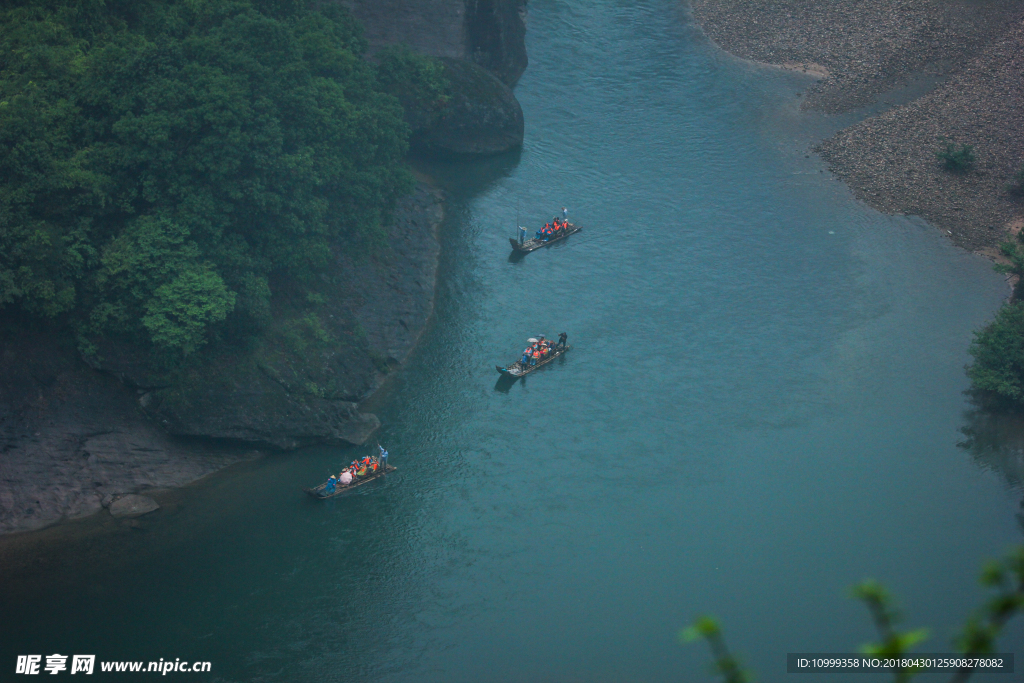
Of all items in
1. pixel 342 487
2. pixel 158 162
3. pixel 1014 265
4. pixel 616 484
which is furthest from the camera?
pixel 1014 265

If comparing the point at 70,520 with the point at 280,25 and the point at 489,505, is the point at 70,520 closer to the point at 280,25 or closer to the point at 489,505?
the point at 489,505

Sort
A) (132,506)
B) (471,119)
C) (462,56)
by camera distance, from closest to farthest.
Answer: (132,506), (471,119), (462,56)

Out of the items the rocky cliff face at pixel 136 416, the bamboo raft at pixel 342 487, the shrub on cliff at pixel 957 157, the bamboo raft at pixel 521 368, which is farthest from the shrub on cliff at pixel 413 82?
the shrub on cliff at pixel 957 157

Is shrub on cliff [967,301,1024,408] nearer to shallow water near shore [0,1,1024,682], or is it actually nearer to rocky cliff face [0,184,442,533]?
shallow water near shore [0,1,1024,682]

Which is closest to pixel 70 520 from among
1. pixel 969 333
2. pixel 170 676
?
pixel 170 676

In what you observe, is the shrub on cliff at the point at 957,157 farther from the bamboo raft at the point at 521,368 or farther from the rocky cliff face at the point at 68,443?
the rocky cliff face at the point at 68,443

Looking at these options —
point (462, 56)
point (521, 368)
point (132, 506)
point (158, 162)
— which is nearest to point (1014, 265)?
point (521, 368)

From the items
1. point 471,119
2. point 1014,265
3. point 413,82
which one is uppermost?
point 1014,265

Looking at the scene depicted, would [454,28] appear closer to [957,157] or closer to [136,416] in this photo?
[957,157]
